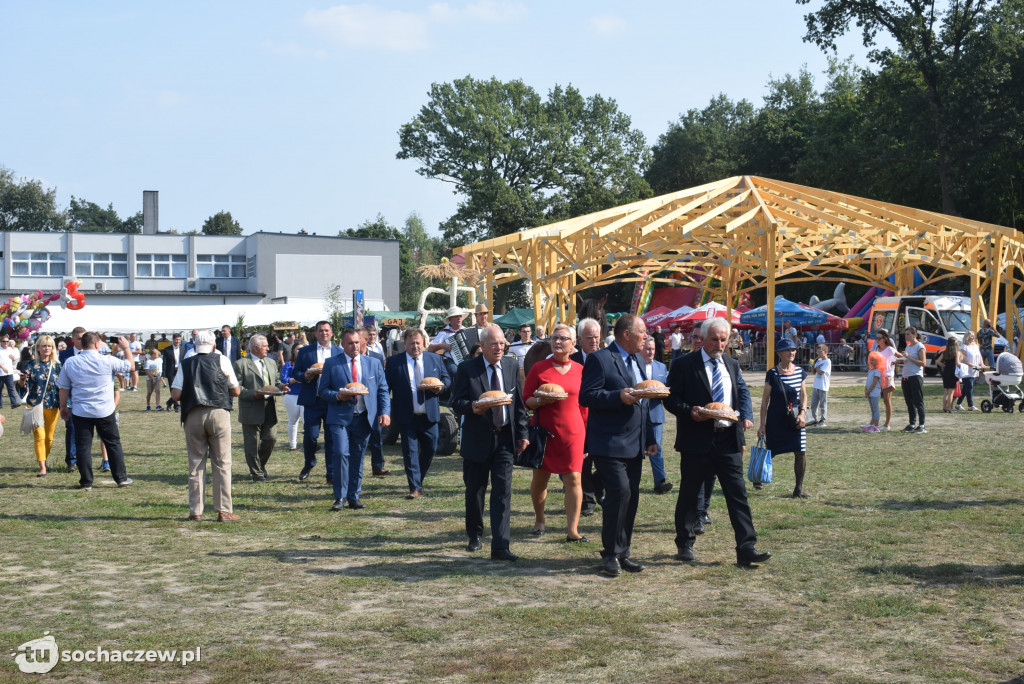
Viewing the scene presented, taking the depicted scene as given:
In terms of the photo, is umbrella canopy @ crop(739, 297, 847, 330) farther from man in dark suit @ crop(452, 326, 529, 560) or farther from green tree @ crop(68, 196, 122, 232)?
green tree @ crop(68, 196, 122, 232)

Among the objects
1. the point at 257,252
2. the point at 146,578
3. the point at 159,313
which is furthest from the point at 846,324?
the point at 257,252

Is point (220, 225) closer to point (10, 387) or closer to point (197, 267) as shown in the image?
point (197, 267)

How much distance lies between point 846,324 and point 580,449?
104ft

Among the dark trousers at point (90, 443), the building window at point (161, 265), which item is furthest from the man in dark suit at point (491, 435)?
the building window at point (161, 265)

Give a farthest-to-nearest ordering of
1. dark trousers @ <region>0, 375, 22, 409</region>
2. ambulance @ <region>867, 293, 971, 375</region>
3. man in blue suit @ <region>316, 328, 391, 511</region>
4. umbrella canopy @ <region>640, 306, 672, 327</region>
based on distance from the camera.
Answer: umbrella canopy @ <region>640, 306, 672, 327</region> → ambulance @ <region>867, 293, 971, 375</region> → dark trousers @ <region>0, 375, 22, 409</region> → man in blue suit @ <region>316, 328, 391, 511</region>

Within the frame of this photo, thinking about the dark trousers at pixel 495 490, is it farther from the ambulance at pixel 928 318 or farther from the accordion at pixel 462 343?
the ambulance at pixel 928 318

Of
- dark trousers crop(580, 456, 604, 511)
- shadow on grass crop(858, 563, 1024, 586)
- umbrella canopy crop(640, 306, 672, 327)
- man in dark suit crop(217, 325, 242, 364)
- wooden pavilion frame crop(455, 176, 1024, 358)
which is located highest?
wooden pavilion frame crop(455, 176, 1024, 358)

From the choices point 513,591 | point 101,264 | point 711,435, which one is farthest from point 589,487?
point 101,264

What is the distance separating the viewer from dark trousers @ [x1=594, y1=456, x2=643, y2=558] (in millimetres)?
6684

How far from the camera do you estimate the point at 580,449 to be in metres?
7.61

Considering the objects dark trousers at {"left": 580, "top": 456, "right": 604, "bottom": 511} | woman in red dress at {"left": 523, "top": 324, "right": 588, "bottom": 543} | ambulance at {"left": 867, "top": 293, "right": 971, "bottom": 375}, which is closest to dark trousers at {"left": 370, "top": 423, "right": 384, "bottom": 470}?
dark trousers at {"left": 580, "top": 456, "right": 604, "bottom": 511}

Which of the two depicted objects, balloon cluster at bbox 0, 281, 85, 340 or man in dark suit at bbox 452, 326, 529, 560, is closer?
man in dark suit at bbox 452, 326, 529, 560

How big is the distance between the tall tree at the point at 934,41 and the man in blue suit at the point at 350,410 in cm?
3362

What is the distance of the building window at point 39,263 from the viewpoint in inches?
2480
